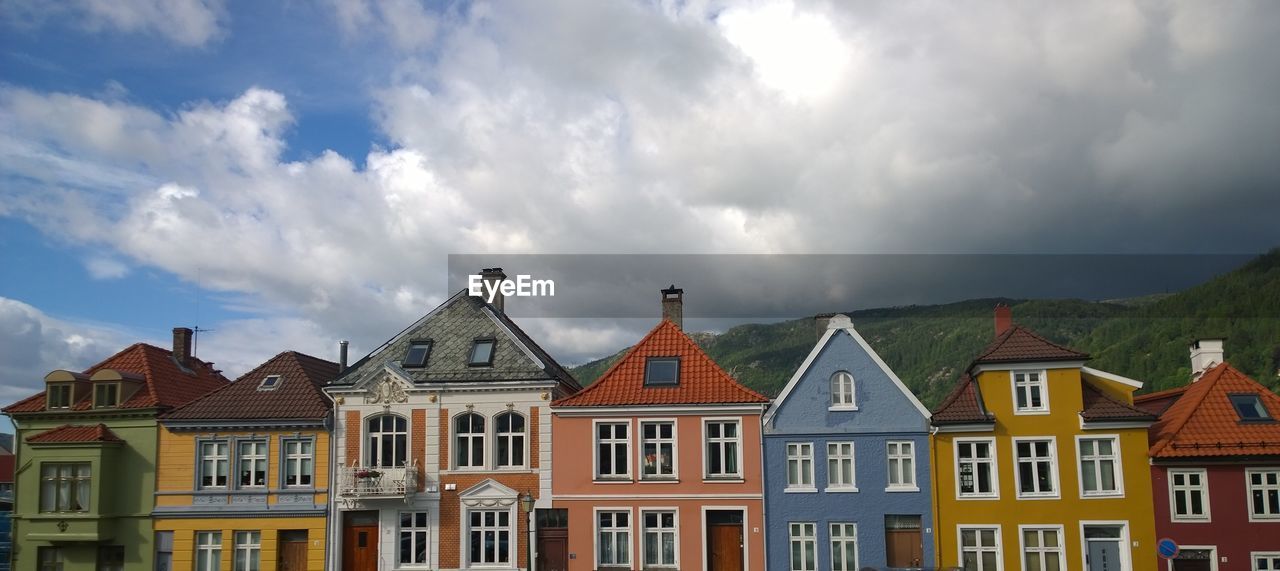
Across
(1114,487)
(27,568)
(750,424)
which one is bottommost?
(27,568)

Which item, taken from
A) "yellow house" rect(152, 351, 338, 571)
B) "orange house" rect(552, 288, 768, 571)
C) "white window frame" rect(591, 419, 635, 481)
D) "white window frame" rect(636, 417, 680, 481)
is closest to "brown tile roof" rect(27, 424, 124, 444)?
"yellow house" rect(152, 351, 338, 571)

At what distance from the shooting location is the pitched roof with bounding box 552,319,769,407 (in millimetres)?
32469

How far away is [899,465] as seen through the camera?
1238 inches

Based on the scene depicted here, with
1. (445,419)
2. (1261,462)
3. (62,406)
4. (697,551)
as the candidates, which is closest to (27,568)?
(62,406)

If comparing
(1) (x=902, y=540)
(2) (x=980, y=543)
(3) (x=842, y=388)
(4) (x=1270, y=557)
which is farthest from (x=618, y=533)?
(4) (x=1270, y=557)

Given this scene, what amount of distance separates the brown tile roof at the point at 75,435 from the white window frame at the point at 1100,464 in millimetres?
31457

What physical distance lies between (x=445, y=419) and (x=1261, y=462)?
83.3ft

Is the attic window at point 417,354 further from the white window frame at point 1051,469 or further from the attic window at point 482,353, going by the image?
the white window frame at point 1051,469

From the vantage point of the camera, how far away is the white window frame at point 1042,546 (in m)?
30.3

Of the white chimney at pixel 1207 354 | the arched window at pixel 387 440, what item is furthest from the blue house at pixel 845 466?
the arched window at pixel 387 440

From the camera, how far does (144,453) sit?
34.2 m

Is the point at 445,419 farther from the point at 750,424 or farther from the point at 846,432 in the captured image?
the point at 846,432

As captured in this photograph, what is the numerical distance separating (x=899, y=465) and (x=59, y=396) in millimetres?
28759

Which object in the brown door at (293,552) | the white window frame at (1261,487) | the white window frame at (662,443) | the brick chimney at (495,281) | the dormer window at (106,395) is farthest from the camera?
the brick chimney at (495,281)
